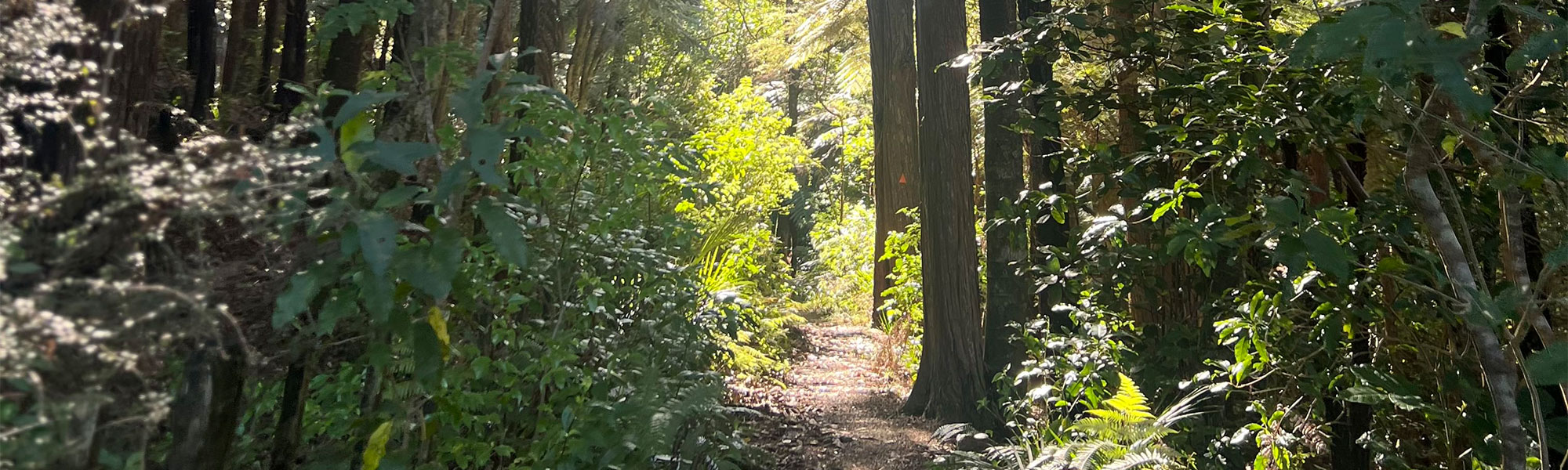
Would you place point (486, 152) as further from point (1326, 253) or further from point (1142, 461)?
point (1142, 461)

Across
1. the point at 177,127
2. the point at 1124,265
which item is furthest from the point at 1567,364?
the point at 177,127

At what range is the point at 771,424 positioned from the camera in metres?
7.11

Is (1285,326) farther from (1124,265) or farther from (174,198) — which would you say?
(174,198)

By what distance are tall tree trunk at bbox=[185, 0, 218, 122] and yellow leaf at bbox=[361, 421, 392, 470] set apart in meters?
1.49

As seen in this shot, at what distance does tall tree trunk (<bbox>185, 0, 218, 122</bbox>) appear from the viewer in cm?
355

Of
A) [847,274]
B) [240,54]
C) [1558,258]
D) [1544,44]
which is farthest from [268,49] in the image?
[847,274]

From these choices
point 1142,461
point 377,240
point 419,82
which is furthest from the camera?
point 1142,461

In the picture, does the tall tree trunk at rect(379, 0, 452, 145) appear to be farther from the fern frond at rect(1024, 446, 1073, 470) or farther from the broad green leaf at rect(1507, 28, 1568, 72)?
the broad green leaf at rect(1507, 28, 1568, 72)

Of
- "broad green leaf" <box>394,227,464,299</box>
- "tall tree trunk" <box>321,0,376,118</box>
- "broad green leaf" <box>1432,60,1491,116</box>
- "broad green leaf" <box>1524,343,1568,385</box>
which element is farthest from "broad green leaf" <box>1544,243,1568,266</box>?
"tall tree trunk" <box>321,0,376,118</box>

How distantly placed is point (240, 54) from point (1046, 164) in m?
4.39

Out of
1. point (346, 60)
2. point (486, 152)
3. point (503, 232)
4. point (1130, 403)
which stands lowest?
point (1130, 403)

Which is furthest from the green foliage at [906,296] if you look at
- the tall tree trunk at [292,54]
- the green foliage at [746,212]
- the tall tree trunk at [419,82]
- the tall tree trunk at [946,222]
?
the tall tree trunk at [419,82]

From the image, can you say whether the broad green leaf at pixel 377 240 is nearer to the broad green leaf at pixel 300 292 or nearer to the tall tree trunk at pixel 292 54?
the broad green leaf at pixel 300 292

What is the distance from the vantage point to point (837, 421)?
772cm
